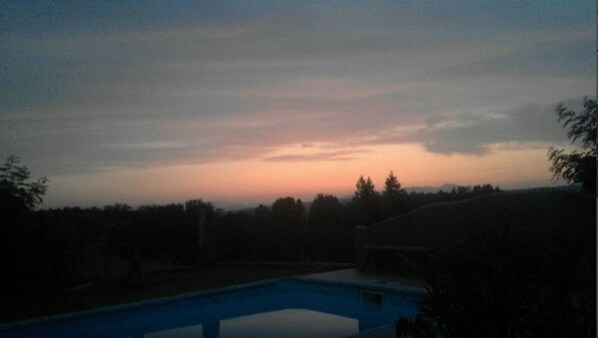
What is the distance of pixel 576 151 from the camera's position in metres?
13.0

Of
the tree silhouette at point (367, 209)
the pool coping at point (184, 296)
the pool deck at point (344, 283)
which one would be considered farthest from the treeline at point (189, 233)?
the pool coping at point (184, 296)

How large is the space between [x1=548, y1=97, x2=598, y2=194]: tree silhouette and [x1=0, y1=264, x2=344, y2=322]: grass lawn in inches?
252

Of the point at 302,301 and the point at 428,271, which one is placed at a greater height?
the point at 428,271

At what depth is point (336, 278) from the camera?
11.9 metres

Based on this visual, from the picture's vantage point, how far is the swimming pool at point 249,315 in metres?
8.55

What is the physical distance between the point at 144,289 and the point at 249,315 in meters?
2.37

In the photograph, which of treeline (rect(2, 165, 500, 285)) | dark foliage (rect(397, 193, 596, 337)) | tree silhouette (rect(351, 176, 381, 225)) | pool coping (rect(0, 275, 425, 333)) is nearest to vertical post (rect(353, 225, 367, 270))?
treeline (rect(2, 165, 500, 285))

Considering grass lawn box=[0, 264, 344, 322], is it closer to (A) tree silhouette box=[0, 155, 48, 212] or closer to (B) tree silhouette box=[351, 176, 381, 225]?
(A) tree silhouette box=[0, 155, 48, 212]

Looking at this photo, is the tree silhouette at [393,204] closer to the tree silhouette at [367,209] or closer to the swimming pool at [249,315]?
the tree silhouette at [367,209]

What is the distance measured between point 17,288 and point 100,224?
3.34 meters

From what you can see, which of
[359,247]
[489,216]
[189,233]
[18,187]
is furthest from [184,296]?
[489,216]

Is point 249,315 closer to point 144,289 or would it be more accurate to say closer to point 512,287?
point 144,289

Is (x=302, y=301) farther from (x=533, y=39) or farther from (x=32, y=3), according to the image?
(x=32, y=3)

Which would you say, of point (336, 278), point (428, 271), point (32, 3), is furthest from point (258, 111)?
point (428, 271)
